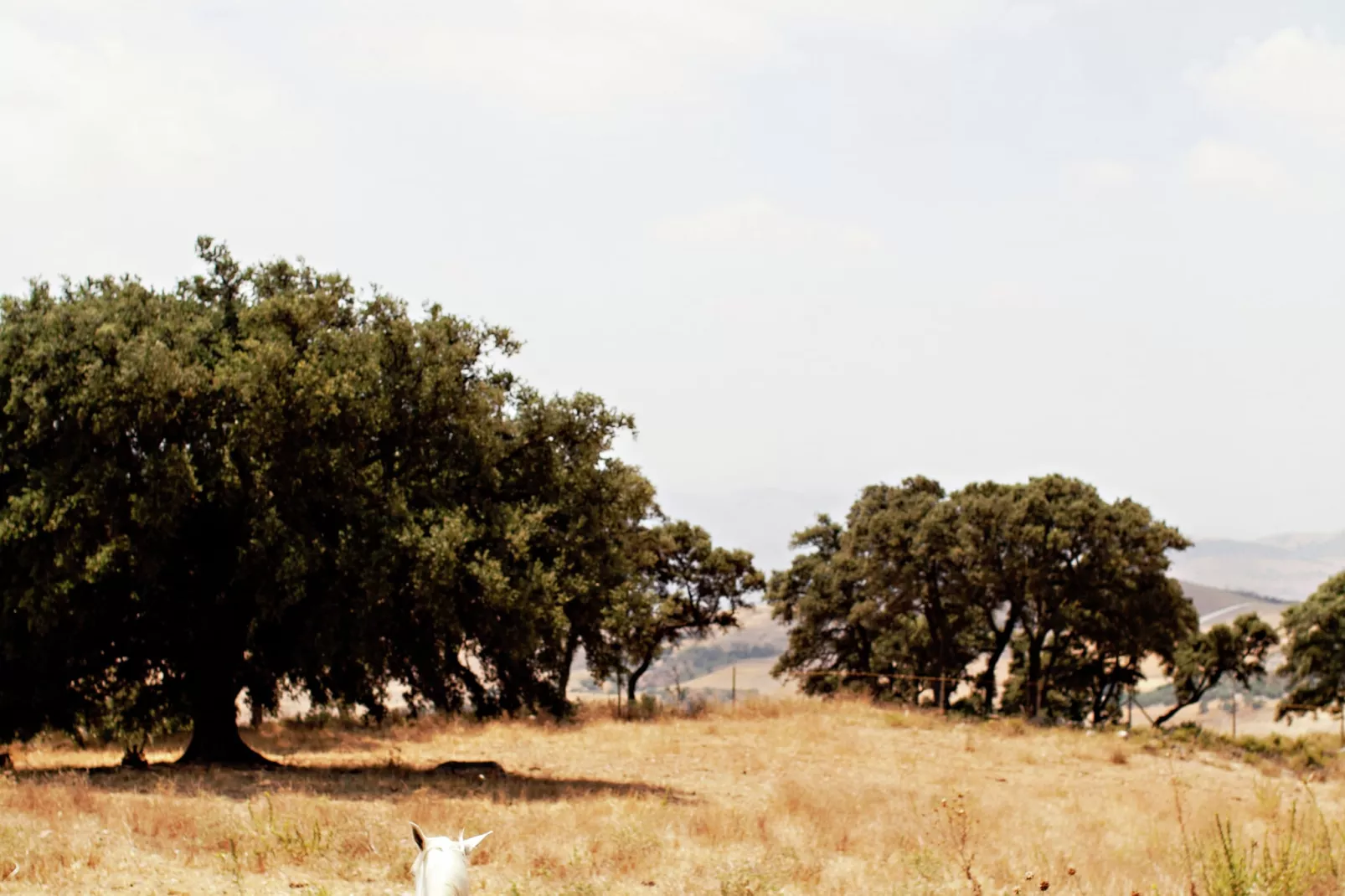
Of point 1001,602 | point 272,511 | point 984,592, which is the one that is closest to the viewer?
point 272,511

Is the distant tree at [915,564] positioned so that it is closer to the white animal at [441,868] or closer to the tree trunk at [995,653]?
the tree trunk at [995,653]

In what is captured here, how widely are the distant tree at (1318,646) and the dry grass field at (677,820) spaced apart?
25.2m

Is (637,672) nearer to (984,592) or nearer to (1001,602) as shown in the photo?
(984,592)

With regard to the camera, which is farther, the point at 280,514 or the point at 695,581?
the point at 695,581

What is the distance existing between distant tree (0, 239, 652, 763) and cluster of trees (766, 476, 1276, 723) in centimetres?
2293

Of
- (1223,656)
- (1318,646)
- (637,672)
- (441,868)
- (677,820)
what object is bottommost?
(677,820)

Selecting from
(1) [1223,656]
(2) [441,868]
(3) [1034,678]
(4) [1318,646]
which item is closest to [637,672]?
(3) [1034,678]

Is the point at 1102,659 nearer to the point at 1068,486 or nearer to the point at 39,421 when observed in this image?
the point at 1068,486

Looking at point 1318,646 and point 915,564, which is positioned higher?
point 915,564

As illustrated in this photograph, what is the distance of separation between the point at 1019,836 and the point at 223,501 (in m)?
15.6

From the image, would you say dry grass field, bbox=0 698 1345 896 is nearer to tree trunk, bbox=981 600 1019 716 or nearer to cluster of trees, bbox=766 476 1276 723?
cluster of trees, bbox=766 476 1276 723

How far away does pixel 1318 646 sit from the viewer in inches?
2196

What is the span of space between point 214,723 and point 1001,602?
3750 centimetres

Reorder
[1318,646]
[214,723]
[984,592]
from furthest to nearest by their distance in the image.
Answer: [1318,646]
[984,592]
[214,723]
